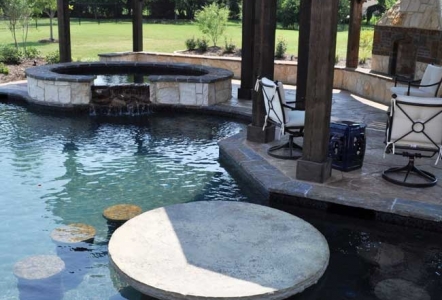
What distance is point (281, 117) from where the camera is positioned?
581cm

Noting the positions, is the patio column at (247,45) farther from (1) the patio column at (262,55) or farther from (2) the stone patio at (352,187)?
(2) the stone patio at (352,187)

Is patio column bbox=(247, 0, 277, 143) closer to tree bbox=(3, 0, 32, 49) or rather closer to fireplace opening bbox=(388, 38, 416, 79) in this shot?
fireplace opening bbox=(388, 38, 416, 79)

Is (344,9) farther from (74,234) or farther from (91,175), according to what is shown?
(74,234)

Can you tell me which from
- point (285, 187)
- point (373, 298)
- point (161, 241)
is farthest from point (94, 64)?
point (373, 298)

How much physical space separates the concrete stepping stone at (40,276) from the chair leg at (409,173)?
330cm

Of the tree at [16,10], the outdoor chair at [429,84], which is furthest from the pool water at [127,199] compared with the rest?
the tree at [16,10]

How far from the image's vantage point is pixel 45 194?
5332mm

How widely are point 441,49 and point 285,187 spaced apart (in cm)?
580

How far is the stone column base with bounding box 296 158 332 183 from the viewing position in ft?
17.0

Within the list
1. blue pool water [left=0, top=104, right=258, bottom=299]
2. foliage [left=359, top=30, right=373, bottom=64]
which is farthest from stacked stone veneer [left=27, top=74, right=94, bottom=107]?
foliage [left=359, top=30, right=373, bottom=64]

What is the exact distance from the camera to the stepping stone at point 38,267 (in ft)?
12.2

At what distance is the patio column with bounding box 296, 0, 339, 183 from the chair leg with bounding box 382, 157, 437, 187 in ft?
2.10

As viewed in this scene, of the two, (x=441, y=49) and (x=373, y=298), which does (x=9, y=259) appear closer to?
(x=373, y=298)

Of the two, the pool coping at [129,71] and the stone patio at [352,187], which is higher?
the pool coping at [129,71]
